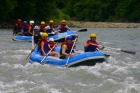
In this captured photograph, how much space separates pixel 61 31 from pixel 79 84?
12.8 meters

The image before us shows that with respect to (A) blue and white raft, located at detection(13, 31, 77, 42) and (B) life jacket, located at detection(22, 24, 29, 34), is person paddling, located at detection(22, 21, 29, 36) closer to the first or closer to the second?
(B) life jacket, located at detection(22, 24, 29, 34)

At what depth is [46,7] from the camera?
48812 mm

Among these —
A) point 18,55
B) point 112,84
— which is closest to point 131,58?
point 18,55

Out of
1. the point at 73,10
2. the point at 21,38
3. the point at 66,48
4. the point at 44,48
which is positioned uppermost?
the point at 66,48

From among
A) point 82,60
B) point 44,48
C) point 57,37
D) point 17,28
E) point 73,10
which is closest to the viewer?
point 82,60

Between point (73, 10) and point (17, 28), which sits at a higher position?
point (17, 28)

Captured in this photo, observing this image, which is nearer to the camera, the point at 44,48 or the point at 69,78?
the point at 69,78

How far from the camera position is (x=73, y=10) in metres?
93.2

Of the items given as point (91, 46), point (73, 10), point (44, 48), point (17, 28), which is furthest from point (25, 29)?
point (73, 10)

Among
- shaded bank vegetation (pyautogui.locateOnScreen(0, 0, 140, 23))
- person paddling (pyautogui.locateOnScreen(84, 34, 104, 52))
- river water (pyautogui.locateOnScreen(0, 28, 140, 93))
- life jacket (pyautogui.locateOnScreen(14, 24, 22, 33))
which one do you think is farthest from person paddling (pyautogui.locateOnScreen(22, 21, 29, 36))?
shaded bank vegetation (pyautogui.locateOnScreen(0, 0, 140, 23))

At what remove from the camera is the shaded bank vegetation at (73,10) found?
44406 millimetres

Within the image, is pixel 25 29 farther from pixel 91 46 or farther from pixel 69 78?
pixel 69 78

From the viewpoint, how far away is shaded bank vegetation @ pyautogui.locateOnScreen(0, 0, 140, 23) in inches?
1748

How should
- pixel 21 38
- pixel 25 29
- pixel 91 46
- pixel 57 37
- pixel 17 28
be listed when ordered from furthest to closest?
pixel 17 28 → pixel 25 29 → pixel 21 38 → pixel 57 37 → pixel 91 46
